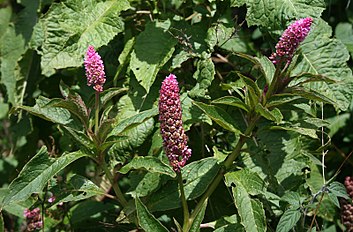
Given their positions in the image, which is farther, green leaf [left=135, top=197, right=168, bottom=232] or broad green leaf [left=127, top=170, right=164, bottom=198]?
broad green leaf [left=127, top=170, right=164, bottom=198]

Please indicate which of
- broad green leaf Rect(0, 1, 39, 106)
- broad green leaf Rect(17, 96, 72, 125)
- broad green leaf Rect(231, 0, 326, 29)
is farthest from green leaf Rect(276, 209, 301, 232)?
broad green leaf Rect(0, 1, 39, 106)

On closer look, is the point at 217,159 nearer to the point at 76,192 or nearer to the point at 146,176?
the point at 146,176

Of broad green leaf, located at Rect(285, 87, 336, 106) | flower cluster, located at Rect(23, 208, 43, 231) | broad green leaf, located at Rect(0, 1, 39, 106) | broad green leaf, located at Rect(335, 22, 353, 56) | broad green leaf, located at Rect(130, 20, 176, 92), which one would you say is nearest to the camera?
broad green leaf, located at Rect(285, 87, 336, 106)

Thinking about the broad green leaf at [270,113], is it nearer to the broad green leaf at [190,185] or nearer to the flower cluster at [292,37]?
the flower cluster at [292,37]

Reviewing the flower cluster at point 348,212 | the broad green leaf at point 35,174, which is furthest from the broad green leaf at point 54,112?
the flower cluster at point 348,212

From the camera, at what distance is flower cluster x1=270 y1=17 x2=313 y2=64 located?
173 cm

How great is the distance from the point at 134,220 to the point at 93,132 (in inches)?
12.6

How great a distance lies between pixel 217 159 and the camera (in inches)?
80.2

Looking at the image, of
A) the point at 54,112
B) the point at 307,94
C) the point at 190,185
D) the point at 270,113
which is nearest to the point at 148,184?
the point at 190,185

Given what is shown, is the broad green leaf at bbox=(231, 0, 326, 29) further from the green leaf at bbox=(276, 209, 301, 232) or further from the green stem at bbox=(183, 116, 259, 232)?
the green leaf at bbox=(276, 209, 301, 232)

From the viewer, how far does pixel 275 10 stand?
2090 millimetres

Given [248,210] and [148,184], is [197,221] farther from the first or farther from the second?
[148,184]

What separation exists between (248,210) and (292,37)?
1.79 ft

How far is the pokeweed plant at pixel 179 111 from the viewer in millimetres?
1884
